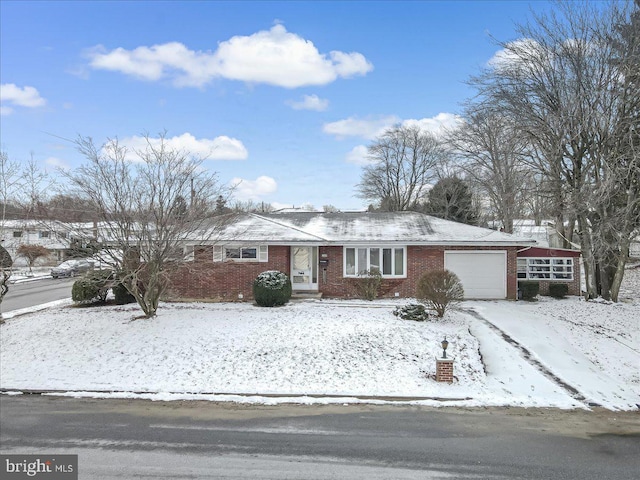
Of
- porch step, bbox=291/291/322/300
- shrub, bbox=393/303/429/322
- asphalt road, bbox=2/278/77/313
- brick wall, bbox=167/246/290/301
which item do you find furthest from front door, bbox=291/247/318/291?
asphalt road, bbox=2/278/77/313

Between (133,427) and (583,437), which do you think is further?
(133,427)

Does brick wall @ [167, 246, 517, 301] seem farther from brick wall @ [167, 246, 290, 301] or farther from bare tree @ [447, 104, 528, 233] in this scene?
bare tree @ [447, 104, 528, 233]

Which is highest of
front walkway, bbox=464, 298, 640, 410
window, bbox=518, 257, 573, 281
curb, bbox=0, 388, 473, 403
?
window, bbox=518, 257, 573, 281

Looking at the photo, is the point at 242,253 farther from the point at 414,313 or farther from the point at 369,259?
the point at 414,313

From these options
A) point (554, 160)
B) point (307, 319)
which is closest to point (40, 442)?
point (307, 319)

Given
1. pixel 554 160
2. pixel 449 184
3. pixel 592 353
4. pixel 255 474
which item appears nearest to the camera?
pixel 255 474

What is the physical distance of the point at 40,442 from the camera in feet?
20.0

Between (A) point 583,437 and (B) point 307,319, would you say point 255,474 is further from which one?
(B) point 307,319

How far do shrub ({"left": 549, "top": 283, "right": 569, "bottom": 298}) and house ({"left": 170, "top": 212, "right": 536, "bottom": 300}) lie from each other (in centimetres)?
207

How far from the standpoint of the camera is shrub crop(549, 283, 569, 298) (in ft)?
59.4

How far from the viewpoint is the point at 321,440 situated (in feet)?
20.0

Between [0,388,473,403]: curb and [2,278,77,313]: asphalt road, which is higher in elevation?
[2,278,77,313]: asphalt road

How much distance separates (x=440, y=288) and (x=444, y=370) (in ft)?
13.4

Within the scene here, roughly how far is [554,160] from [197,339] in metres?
14.7
